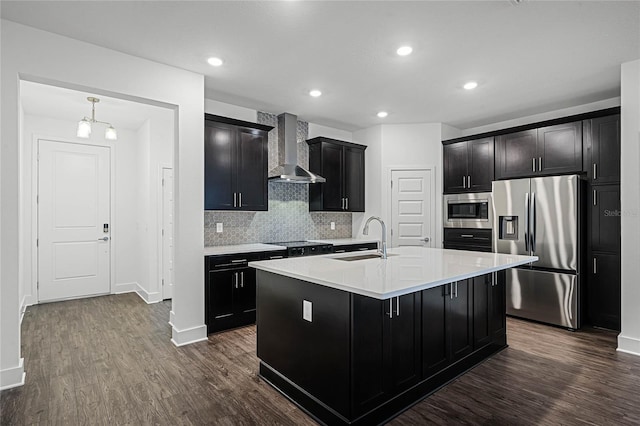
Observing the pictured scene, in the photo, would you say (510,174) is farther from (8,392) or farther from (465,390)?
(8,392)

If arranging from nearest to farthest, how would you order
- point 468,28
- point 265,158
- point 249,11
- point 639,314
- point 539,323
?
point 249,11 < point 468,28 < point 639,314 < point 539,323 < point 265,158

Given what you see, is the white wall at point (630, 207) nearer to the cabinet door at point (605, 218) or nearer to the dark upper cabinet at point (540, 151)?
the cabinet door at point (605, 218)

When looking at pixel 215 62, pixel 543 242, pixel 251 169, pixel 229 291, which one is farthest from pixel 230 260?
pixel 543 242

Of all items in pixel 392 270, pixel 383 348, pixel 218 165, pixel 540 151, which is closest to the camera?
pixel 383 348

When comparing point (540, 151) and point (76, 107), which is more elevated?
point (76, 107)

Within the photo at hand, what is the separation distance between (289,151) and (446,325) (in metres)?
3.36

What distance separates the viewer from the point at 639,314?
330 centimetres

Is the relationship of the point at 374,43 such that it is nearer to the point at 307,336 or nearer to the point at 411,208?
the point at 307,336

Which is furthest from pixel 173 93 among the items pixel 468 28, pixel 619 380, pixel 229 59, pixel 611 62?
pixel 619 380

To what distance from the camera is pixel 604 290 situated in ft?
13.1

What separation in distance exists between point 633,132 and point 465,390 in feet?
9.81

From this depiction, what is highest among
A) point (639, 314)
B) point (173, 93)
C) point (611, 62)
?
point (611, 62)

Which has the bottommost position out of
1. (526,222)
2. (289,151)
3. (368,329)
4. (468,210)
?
(368,329)

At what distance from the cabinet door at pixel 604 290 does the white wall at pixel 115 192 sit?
680 centimetres
